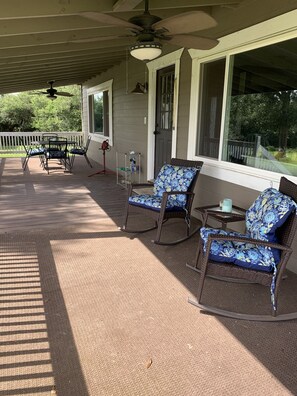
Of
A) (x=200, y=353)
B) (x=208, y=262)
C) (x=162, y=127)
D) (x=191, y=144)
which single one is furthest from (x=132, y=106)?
(x=200, y=353)

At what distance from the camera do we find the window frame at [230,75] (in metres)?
2.82

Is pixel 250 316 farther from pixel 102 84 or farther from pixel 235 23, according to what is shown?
pixel 102 84

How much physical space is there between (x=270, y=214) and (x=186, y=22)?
1488 millimetres

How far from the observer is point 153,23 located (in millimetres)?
2400

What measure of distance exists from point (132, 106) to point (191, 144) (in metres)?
2.55

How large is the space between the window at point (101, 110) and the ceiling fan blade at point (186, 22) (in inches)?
228


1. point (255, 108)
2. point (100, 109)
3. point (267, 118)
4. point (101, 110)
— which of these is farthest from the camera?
point (100, 109)

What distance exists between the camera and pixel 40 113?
2095cm

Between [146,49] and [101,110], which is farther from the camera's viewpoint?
[101,110]

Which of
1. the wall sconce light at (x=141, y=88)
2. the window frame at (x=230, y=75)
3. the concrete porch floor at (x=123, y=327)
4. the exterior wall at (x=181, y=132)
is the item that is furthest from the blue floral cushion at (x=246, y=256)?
the wall sconce light at (x=141, y=88)

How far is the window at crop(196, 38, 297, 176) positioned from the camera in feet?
9.69

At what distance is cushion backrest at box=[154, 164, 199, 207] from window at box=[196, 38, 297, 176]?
54cm

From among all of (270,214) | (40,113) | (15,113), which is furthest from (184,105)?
(15,113)

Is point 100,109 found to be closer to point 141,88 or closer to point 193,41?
point 141,88
